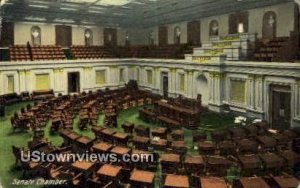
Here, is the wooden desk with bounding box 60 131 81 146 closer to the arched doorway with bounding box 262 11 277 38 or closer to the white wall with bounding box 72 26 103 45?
the arched doorway with bounding box 262 11 277 38

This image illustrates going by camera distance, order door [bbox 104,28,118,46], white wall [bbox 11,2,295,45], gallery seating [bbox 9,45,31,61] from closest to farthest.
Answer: white wall [bbox 11,2,295,45]
gallery seating [bbox 9,45,31,61]
door [bbox 104,28,118,46]

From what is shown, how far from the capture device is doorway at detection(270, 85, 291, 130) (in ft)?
57.1

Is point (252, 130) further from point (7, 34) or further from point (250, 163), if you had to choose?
point (7, 34)

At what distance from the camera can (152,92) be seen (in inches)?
1232

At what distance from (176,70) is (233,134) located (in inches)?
516

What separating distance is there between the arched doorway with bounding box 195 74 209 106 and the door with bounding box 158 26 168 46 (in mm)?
13194

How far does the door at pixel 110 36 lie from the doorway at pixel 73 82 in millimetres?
8246

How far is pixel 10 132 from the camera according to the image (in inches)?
696

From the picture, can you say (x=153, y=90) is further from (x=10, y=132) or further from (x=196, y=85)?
(x=10, y=132)

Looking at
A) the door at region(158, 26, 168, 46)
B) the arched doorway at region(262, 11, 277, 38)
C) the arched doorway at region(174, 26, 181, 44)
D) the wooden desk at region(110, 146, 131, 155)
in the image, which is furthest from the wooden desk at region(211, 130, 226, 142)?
the door at region(158, 26, 168, 46)

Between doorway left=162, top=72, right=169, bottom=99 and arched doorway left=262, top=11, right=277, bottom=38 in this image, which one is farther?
doorway left=162, top=72, right=169, bottom=99

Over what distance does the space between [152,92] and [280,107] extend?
50.0 feet

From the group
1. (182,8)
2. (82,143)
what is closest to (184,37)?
(182,8)

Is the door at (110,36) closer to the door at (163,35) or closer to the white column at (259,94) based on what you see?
the door at (163,35)
